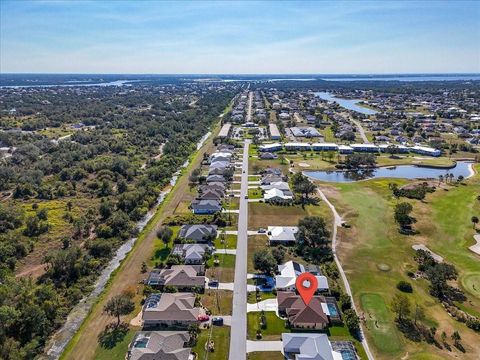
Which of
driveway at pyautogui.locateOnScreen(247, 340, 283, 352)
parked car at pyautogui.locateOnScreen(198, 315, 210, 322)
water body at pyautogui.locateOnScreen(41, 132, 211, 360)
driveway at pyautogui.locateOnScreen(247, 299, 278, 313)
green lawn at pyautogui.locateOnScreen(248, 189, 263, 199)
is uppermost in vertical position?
green lawn at pyautogui.locateOnScreen(248, 189, 263, 199)

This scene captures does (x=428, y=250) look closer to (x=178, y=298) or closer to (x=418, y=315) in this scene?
(x=418, y=315)

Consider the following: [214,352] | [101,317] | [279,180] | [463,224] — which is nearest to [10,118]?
[279,180]

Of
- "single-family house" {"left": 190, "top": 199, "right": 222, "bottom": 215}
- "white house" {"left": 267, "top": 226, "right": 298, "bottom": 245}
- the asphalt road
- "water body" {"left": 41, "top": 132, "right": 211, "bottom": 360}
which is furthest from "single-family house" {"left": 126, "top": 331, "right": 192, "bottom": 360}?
"single-family house" {"left": 190, "top": 199, "right": 222, "bottom": 215}

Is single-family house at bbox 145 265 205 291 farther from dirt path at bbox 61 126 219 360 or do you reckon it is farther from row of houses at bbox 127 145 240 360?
dirt path at bbox 61 126 219 360

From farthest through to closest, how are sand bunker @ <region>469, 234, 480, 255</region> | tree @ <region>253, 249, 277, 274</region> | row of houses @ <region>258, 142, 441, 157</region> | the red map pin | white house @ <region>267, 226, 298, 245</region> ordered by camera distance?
1. row of houses @ <region>258, 142, 441, 157</region>
2. white house @ <region>267, 226, 298, 245</region>
3. sand bunker @ <region>469, 234, 480, 255</region>
4. tree @ <region>253, 249, 277, 274</region>
5. the red map pin

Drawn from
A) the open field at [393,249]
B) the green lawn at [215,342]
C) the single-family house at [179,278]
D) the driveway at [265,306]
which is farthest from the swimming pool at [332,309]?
the single-family house at [179,278]

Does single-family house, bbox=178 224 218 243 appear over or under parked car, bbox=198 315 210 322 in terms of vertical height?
over

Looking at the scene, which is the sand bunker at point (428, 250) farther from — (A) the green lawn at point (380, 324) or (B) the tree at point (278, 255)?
(B) the tree at point (278, 255)
